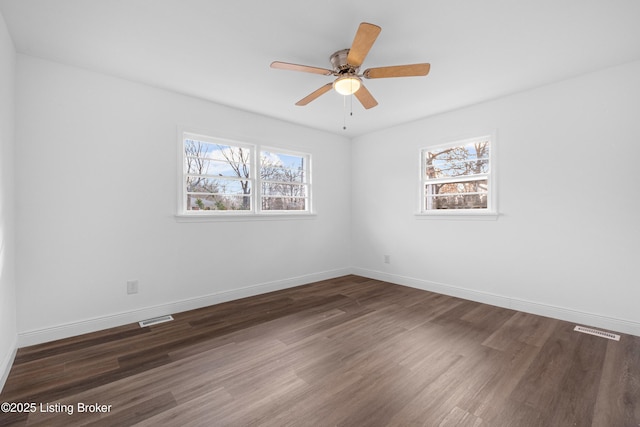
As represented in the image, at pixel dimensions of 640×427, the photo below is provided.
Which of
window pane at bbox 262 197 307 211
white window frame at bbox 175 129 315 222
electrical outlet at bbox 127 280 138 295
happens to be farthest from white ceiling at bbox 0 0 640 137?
electrical outlet at bbox 127 280 138 295

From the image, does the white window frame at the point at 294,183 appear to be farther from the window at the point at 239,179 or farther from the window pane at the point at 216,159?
the window pane at the point at 216,159

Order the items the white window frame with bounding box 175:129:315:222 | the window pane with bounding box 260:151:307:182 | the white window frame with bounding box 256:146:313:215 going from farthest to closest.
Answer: the window pane with bounding box 260:151:307:182
the white window frame with bounding box 256:146:313:215
the white window frame with bounding box 175:129:315:222

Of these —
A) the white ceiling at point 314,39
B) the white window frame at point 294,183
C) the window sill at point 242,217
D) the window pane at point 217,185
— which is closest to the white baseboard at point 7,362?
the window sill at point 242,217

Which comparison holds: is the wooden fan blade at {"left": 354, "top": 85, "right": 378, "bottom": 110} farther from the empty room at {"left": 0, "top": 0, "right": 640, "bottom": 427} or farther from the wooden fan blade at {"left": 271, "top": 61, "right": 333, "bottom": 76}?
the wooden fan blade at {"left": 271, "top": 61, "right": 333, "bottom": 76}

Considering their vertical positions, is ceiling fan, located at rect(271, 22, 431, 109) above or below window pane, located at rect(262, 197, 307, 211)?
above

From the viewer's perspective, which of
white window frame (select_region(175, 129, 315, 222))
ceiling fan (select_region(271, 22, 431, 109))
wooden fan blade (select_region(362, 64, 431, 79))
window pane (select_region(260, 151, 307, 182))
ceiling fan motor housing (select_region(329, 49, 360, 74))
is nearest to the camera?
ceiling fan (select_region(271, 22, 431, 109))

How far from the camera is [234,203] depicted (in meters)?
3.91

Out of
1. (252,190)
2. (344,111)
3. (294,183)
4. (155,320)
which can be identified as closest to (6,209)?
(155,320)


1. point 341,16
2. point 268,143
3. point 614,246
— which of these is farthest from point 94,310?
point 614,246

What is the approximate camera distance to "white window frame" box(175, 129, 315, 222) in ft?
11.0

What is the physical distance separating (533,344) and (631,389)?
2.12ft

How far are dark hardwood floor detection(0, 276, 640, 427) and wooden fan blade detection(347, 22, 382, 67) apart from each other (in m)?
2.29

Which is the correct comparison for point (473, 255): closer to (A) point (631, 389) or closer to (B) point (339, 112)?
(A) point (631, 389)

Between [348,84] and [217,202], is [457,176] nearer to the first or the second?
[348,84]
